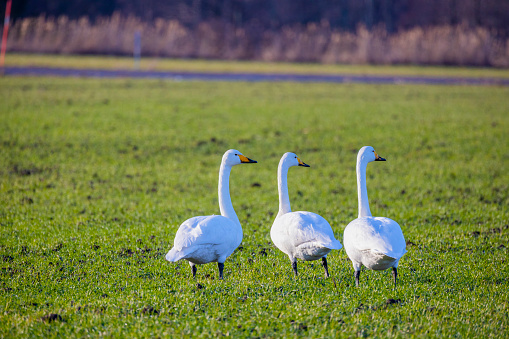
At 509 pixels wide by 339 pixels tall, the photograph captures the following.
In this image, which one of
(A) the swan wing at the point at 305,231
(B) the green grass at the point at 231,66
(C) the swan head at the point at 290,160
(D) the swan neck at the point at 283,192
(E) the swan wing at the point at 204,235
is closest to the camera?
(E) the swan wing at the point at 204,235

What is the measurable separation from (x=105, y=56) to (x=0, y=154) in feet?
91.2

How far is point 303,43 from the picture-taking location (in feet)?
121

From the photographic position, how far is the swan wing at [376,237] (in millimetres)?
4445

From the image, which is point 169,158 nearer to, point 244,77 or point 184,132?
point 184,132

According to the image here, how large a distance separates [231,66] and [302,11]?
112 ft

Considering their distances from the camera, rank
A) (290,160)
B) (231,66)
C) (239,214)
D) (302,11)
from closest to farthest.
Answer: (290,160) < (239,214) < (231,66) < (302,11)

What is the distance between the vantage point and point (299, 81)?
27.1 meters

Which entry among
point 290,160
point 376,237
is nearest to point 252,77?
point 290,160

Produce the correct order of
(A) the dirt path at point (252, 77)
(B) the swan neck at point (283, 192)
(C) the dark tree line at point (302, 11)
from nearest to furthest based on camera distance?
(B) the swan neck at point (283, 192) < (A) the dirt path at point (252, 77) < (C) the dark tree line at point (302, 11)

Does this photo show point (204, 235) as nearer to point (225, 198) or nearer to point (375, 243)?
point (225, 198)

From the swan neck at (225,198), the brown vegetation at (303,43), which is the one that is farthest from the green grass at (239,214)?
the brown vegetation at (303,43)

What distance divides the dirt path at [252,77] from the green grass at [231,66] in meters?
1.84

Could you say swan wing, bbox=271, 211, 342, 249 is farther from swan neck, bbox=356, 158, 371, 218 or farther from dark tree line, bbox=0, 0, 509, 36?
dark tree line, bbox=0, 0, 509, 36

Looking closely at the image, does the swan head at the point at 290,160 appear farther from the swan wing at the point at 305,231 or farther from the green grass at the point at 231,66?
the green grass at the point at 231,66
